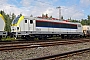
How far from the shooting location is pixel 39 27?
24.1m

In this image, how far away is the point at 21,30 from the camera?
71.4 feet

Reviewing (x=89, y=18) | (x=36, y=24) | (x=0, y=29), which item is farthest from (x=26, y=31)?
(x=89, y=18)

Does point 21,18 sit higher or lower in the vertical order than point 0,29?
higher

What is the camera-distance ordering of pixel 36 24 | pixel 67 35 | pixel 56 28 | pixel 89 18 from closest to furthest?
pixel 36 24
pixel 56 28
pixel 67 35
pixel 89 18

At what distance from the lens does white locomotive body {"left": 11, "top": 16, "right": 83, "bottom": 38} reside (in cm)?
2181

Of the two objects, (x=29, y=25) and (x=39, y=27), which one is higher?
(x=29, y=25)

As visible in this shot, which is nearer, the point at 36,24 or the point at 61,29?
the point at 36,24

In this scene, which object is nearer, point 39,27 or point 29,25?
point 29,25

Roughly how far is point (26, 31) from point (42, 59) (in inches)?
592

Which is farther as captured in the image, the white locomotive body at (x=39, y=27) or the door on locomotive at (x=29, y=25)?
the door on locomotive at (x=29, y=25)

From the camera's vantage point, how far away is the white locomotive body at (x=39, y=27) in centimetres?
2181

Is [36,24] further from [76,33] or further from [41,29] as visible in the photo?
[76,33]

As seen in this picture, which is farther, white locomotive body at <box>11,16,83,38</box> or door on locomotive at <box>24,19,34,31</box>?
door on locomotive at <box>24,19,34,31</box>

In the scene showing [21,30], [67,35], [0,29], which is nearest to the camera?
[0,29]
